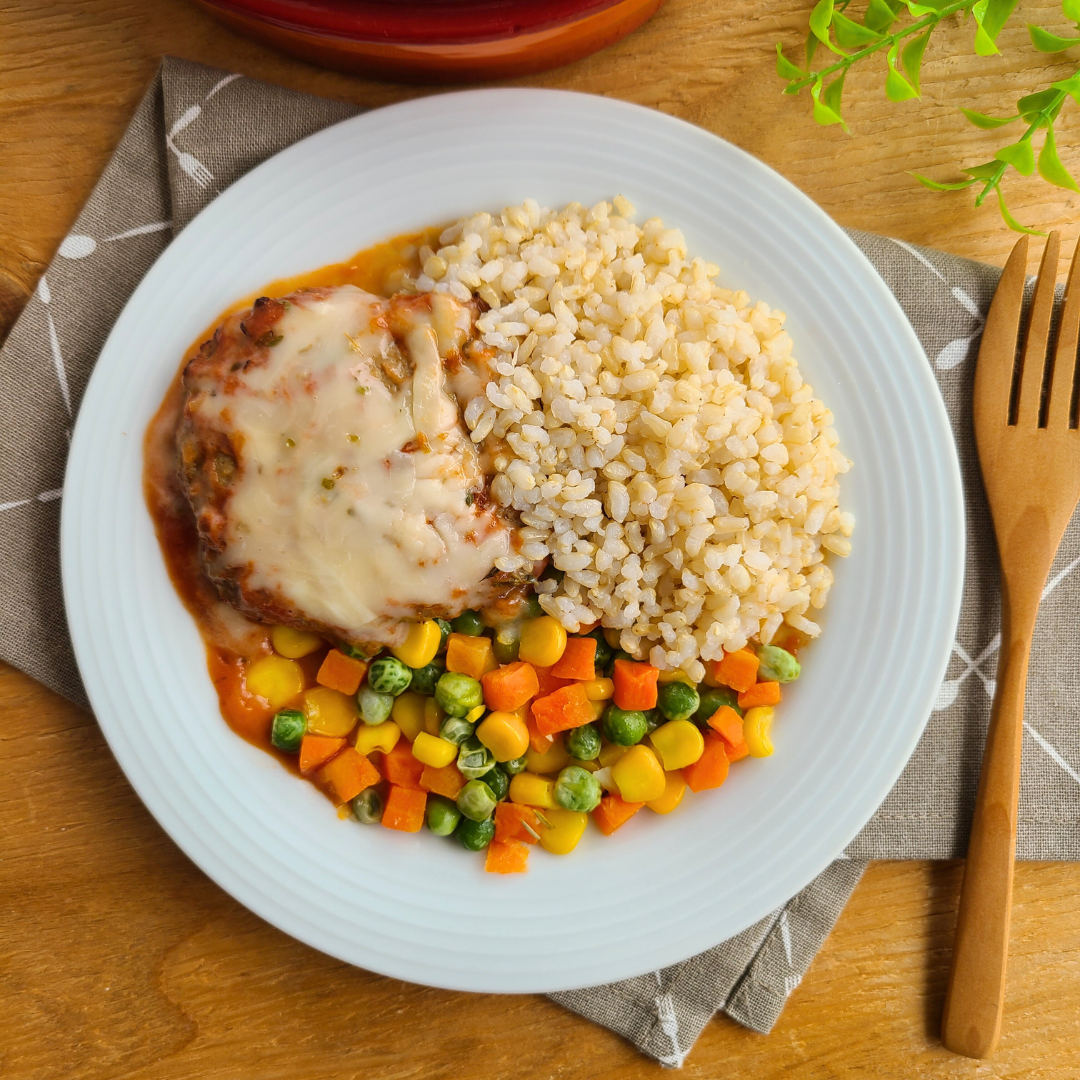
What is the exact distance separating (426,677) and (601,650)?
571 mm

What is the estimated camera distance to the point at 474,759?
279cm

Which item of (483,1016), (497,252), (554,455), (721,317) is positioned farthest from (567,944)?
(497,252)

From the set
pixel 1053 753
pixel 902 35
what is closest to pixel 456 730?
pixel 1053 753

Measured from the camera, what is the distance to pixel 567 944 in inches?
110

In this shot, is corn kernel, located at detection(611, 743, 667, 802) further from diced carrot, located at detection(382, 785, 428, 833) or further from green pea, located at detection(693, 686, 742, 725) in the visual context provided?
diced carrot, located at detection(382, 785, 428, 833)

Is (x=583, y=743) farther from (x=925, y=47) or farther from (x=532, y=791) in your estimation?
(x=925, y=47)

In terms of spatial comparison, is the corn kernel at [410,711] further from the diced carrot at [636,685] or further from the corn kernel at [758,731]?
the corn kernel at [758,731]

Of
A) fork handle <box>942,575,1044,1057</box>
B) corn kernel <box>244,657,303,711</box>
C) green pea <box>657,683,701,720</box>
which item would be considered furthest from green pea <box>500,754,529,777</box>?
fork handle <box>942,575,1044,1057</box>

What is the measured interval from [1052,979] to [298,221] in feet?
12.0

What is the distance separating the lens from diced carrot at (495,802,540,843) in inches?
112

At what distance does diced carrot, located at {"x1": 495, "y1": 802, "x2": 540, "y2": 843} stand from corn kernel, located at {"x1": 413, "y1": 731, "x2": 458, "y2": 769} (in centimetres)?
24

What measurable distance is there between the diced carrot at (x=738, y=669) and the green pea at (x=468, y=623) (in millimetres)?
780

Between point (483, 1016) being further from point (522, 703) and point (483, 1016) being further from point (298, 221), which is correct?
point (298, 221)

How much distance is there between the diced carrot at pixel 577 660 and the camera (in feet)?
9.04
